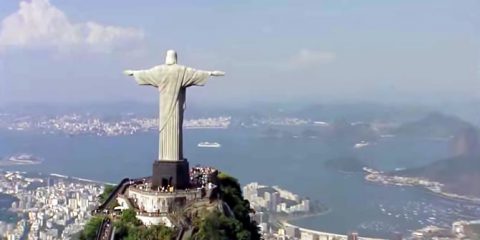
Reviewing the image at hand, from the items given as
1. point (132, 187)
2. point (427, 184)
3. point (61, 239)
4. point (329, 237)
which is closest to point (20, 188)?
point (61, 239)

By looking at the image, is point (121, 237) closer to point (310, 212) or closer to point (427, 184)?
point (310, 212)

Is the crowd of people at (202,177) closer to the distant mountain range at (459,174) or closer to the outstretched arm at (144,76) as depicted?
the outstretched arm at (144,76)

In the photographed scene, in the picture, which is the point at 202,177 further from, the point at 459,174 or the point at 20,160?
the point at 20,160

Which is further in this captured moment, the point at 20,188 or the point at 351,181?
the point at 351,181

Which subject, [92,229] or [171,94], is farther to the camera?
[171,94]

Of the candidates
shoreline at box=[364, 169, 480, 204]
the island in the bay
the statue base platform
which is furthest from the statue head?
the island in the bay

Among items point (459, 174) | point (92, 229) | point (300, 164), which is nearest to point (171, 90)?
point (92, 229)
